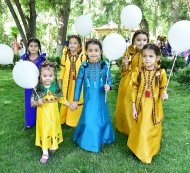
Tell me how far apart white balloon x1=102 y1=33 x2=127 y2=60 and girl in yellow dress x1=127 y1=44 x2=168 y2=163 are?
0.35 meters

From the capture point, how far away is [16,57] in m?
16.5

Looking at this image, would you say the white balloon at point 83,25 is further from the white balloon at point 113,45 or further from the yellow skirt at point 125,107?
the white balloon at point 113,45

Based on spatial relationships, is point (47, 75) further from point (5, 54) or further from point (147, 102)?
point (147, 102)

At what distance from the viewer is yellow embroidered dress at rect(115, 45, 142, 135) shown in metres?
5.22

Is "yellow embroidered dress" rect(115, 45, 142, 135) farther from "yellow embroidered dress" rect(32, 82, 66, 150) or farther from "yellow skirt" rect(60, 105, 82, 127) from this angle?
"yellow embroidered dress" rect(32, 82, 66, 150)

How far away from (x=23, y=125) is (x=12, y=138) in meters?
0.71

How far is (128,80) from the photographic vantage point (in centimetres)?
538

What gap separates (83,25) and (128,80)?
1.17m

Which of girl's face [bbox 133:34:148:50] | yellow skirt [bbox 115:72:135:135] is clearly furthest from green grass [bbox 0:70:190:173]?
girl's face [bbox 133:34:148:50]

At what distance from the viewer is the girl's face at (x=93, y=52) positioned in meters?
4.61

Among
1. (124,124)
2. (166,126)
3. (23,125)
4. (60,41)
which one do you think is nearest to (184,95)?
(166,126)

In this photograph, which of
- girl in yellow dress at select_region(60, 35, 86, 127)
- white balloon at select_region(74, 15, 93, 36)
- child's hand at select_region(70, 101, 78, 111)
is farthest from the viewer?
girl in yellow dress at select_region(60, 35, 86, 127)

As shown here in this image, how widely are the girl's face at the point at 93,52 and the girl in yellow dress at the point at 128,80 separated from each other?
72 centimetres

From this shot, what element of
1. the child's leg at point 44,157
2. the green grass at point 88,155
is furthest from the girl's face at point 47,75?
the green grass at point 88,155
